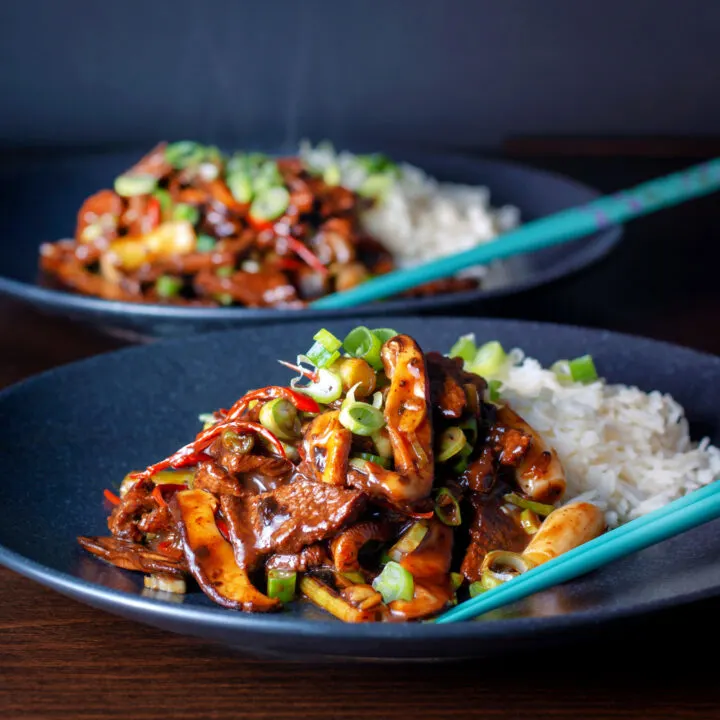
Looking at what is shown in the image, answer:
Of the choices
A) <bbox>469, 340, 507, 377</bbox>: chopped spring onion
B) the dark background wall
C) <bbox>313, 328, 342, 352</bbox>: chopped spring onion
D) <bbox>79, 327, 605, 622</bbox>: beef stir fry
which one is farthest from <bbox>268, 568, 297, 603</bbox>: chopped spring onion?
the dark background wall

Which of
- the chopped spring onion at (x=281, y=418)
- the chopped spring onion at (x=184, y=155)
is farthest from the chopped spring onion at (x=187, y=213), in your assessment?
the chopped spring onion at (x=281, y=418)

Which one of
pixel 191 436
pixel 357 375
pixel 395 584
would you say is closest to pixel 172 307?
pixel 191 436

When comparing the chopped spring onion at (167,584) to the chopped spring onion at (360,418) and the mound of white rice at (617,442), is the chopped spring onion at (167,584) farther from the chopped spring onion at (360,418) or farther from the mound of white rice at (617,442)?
the mound of white rice at (617,442)

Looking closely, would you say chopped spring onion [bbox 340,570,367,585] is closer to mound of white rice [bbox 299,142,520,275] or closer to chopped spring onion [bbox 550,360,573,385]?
chopped spring onion [bbox 550,360,573,385]

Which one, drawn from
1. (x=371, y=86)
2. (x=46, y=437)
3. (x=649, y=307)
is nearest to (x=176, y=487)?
(x=46, y=437)

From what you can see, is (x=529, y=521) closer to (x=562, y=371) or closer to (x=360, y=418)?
(x=360, y=418)
